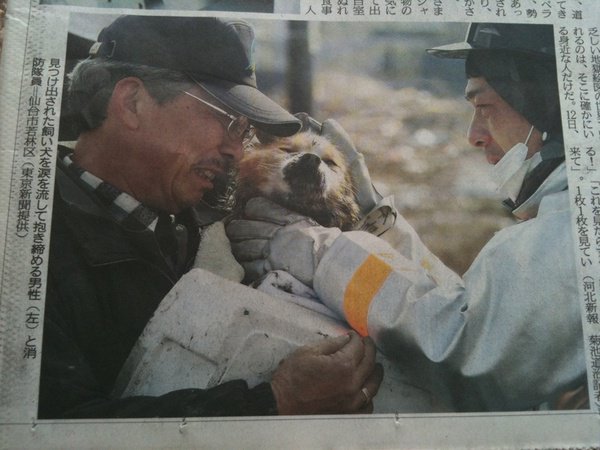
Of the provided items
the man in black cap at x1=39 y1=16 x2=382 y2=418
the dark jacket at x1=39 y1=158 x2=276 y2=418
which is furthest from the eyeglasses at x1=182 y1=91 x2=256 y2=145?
the dark jacket at x1=39 y1=158 x2=276 y2=418

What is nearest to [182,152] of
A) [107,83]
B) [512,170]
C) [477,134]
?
[107,83]

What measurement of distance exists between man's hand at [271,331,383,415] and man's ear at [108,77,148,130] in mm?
997

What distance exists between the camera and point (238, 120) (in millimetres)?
2146

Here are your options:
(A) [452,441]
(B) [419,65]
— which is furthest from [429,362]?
(B) [419,65]

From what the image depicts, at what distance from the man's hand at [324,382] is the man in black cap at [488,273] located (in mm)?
117

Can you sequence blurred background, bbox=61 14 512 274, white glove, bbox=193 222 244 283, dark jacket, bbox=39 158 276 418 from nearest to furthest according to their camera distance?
dark jacket, bbox=39 158 276 418
white glove, bbox=193 222 244 283
blurred background, bbox=61 14 512 274

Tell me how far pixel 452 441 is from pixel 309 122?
1190 millimetres

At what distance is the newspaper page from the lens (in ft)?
6.25

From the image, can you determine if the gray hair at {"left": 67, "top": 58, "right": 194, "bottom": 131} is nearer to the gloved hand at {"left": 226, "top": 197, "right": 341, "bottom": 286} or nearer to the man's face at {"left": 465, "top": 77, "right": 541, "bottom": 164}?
the gloved hand at {"left": 226, "top": 197, "right": 341, "bottom": 286}

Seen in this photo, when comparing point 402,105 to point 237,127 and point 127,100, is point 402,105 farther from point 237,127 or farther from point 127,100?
point 127,100

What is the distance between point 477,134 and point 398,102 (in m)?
0.31

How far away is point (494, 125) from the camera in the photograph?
7.23 ft

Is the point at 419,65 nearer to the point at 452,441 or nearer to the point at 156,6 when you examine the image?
the point at 156,6

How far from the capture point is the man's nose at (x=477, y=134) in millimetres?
2205
